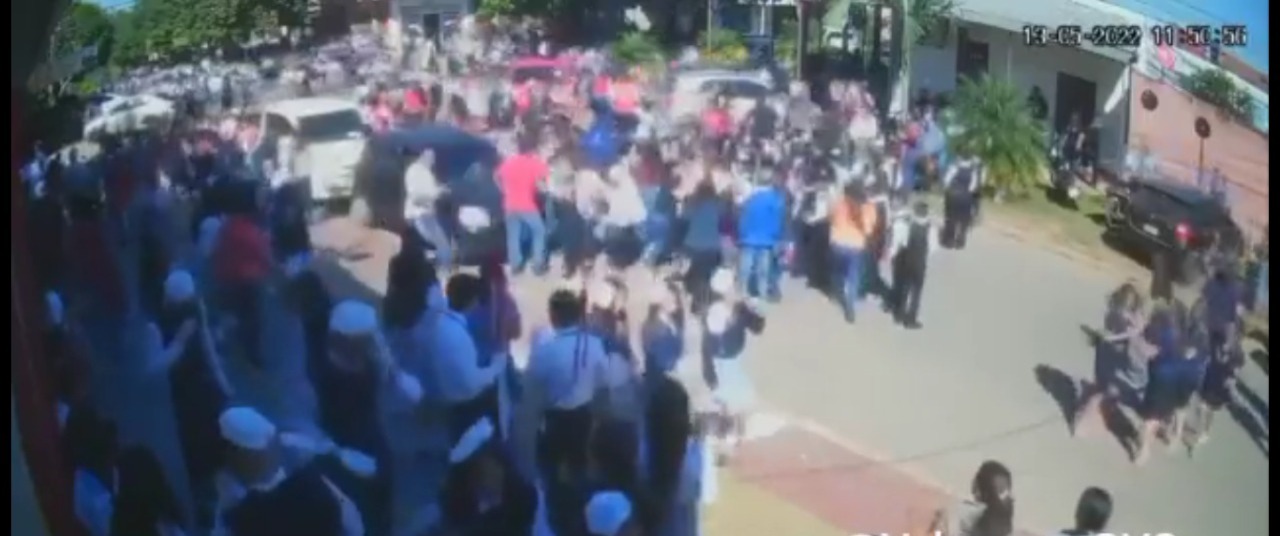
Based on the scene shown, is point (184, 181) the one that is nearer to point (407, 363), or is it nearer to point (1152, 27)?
point (407, 363)

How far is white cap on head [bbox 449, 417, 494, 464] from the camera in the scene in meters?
2.71

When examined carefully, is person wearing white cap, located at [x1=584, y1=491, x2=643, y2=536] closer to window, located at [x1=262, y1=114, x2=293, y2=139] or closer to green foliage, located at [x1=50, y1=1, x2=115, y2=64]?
window, located at [x1=262, y1=114, x2=293, y2=139]

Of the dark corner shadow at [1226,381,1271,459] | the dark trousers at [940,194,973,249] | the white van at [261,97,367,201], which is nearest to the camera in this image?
the white van at [261,97,367,201]

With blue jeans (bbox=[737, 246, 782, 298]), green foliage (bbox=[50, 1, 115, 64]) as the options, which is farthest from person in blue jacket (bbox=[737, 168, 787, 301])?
green foliage (bbox=[50, 1, 115, 64])

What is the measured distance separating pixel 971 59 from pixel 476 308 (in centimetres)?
82

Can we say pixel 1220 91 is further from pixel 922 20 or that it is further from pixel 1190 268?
pixel 922 20

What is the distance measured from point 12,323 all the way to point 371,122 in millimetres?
642

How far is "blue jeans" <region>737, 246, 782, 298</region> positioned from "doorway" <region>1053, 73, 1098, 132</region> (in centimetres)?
48

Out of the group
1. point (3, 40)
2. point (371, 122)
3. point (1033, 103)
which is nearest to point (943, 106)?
point (1033, 103)

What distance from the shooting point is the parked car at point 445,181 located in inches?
106

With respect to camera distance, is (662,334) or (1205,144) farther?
(1205,144)

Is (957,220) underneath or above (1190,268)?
above

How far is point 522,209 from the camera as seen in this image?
271 cm

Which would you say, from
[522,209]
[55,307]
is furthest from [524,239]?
[55,307]
